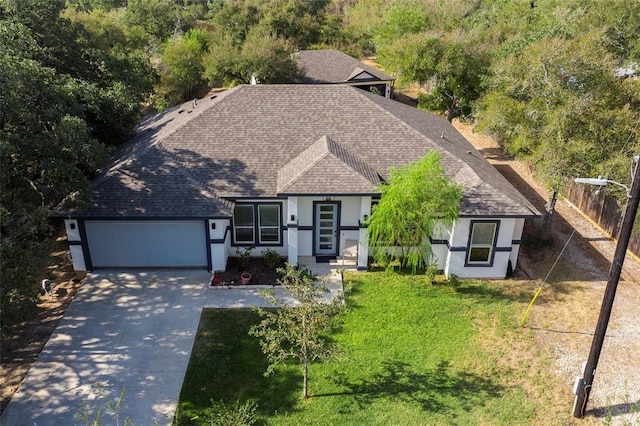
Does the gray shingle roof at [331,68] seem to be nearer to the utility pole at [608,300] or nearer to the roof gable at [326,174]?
the roof gable at [326,174]

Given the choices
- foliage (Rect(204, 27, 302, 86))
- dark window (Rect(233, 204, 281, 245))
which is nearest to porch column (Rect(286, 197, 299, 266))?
dark window (Rect(233, 204, 281, 245))

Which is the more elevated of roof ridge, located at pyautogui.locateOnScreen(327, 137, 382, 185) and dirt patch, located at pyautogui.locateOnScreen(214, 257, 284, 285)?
roof ridge, located at pyautogui.locateOnScreen(327, 137, 382, 185)

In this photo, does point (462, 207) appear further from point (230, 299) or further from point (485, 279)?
point (230, 299)

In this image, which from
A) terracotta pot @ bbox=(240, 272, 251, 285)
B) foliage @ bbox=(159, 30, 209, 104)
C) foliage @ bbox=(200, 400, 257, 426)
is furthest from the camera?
foliage @ bbox=(159, 30, 209, 104)

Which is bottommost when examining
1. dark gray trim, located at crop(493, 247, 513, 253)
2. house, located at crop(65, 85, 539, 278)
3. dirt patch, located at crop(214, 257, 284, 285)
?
dirt patch, located at crop(214, 257, 284, 285)

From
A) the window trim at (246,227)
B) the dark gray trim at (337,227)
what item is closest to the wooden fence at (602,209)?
the dark gray trim at (337,227)

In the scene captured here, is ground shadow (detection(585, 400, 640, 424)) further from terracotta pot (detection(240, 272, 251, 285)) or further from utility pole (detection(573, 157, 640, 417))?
terracotta pot (detection(240, 272, 251, 285))
